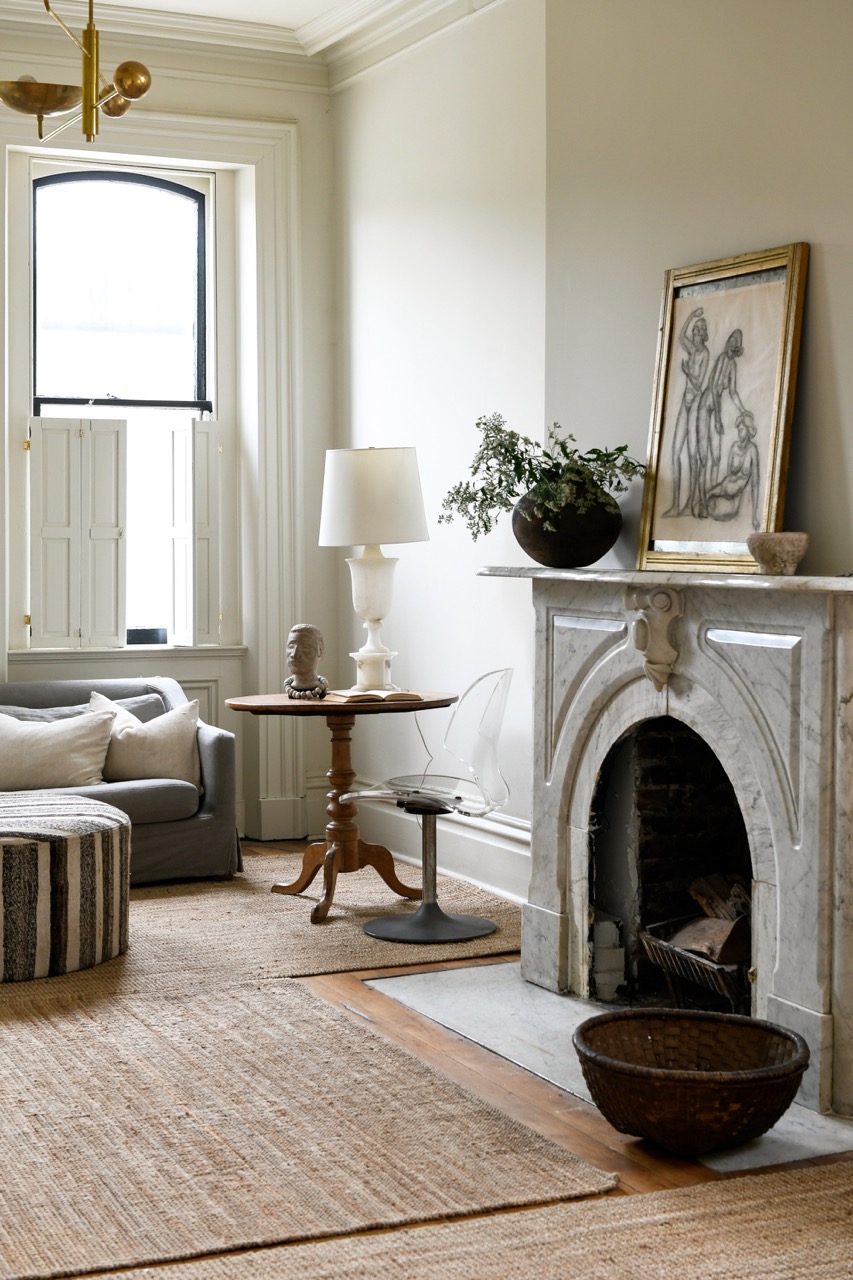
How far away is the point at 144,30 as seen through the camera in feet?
21.7

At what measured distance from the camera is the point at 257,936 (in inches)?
204

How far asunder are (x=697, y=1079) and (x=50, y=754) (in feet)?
11.6

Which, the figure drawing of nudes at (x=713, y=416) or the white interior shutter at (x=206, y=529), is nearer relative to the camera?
the figure drawing of nudes at (x=713, y=416)

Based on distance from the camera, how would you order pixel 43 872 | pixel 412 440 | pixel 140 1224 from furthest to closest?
pixel 412 440 → pixel 43 872 → pixel 140 1224

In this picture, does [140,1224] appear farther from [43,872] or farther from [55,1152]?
[43,872]

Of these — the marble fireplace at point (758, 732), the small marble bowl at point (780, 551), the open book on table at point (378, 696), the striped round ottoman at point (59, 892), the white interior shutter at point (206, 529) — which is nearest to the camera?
the marble fireplace at point (758, 732)

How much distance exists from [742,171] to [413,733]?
3.08m

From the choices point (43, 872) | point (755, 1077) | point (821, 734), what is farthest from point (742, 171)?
point (43, 872)

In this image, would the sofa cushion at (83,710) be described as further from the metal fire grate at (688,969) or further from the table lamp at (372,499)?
the metal fire grate at (688,969)

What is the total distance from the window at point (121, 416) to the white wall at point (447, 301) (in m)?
0.68

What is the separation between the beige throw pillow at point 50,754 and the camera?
6.00 m

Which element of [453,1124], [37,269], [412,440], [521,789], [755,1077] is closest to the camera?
[755,1077]

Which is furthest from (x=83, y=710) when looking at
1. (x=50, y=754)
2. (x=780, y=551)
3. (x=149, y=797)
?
(x=780, y=551)

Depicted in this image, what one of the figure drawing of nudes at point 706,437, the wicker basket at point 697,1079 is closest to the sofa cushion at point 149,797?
the figure drawing of nudes at point 706,437
